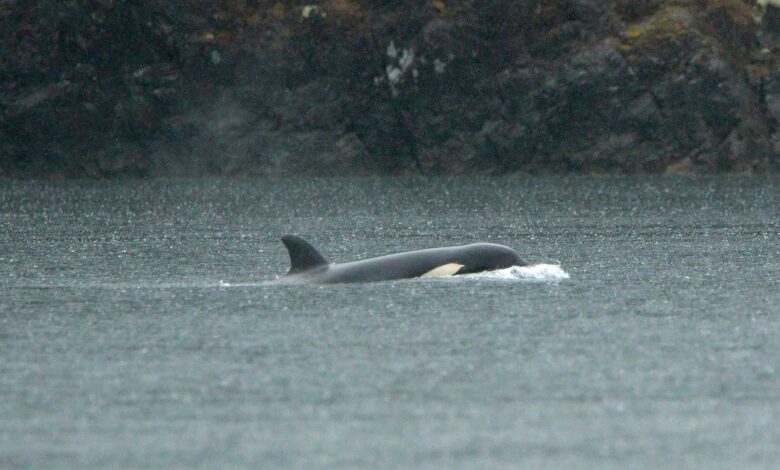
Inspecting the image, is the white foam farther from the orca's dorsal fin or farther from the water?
the orca's dorsal fin

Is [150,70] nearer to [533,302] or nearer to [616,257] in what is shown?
[616,257]

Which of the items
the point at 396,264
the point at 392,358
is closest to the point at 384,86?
the point at 396,264

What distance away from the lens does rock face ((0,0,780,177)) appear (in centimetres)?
9981

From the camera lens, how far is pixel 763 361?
1991 cm

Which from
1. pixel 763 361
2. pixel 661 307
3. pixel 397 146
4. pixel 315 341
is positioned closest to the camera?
pixel 763 361

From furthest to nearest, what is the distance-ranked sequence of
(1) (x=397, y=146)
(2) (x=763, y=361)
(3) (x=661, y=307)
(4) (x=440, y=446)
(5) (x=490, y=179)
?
(1) (x=397, y=146)
(5) (x=490, y=179)
(3) (x=661, y=307)
(2) (x=763, y=361)
(4) (x=440, y=446)

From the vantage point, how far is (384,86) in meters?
104

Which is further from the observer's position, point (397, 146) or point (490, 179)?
point (397, 146)

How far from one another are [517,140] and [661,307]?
3009 inches

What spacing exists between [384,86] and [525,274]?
246 ft

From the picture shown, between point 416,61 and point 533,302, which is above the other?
point 416,61

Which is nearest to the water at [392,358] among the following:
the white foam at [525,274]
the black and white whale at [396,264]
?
the white foam at [525,274]

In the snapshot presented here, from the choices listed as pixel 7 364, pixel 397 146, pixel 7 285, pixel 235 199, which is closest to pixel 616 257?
A: pixel 7 285

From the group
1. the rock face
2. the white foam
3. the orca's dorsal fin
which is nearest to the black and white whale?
the orca's dorsal fin
